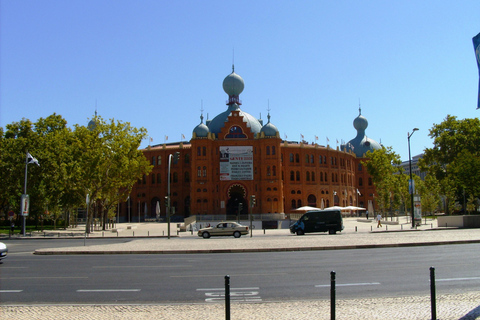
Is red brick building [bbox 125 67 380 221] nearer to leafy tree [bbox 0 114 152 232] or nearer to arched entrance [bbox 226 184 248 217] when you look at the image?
arched entrance [bbox 226 184 248 217]

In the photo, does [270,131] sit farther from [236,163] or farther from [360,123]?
[360,123]

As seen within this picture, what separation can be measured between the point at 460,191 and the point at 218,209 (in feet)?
120

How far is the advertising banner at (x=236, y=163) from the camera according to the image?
236 ft

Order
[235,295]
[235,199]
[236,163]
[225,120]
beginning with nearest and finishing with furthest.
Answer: [235,295], [236,163], [235,199], [225,120]

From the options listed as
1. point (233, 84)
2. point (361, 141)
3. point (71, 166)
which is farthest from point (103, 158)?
point (361, 141)

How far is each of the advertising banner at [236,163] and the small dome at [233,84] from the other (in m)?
17.1

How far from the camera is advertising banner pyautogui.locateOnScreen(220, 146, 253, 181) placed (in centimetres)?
7181

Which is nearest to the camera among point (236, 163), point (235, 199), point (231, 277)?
point (231, 277)

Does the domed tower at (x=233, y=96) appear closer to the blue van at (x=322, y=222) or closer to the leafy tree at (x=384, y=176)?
the leafy tree at (x=384, y=176)

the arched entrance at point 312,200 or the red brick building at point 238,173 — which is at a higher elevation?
the red brick building at point 238,173

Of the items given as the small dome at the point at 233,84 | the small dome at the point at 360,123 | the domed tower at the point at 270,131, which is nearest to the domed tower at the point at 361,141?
the small dome at the point at 360,123

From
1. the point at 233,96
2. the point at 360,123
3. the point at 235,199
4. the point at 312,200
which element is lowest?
the point at 312,200

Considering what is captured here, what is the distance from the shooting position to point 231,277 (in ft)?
46.3

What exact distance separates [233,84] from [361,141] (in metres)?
35.3
